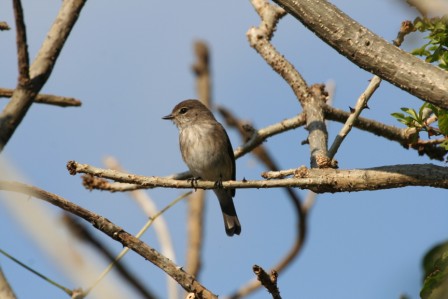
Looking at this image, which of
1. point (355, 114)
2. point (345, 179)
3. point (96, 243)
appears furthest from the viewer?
point (355, 114)

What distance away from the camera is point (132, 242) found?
10.6 ft

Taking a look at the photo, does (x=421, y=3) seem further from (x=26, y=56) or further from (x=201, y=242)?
(x=201, y=242)

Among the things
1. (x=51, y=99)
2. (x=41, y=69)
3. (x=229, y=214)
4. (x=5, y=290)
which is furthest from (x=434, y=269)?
(x=229, y=214)

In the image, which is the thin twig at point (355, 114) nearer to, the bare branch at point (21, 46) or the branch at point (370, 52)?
the branch at point (370, 52)

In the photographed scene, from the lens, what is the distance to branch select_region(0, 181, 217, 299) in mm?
3049

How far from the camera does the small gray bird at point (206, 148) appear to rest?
9086mm

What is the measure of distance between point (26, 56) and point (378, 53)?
2656 millimetres

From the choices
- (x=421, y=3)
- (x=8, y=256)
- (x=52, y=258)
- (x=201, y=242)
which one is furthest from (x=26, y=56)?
(x=52, y=258)

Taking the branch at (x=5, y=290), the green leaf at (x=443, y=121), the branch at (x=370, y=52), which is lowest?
the branch at (x=5, y=290)

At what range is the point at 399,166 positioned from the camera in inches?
165

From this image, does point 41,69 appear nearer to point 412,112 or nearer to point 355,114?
point 355,114

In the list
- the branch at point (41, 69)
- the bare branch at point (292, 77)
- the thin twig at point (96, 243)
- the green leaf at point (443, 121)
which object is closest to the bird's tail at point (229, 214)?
the bare branch at point (292, 77)

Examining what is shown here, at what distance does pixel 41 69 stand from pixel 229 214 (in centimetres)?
531

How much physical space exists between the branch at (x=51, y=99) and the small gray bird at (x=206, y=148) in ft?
9.59
